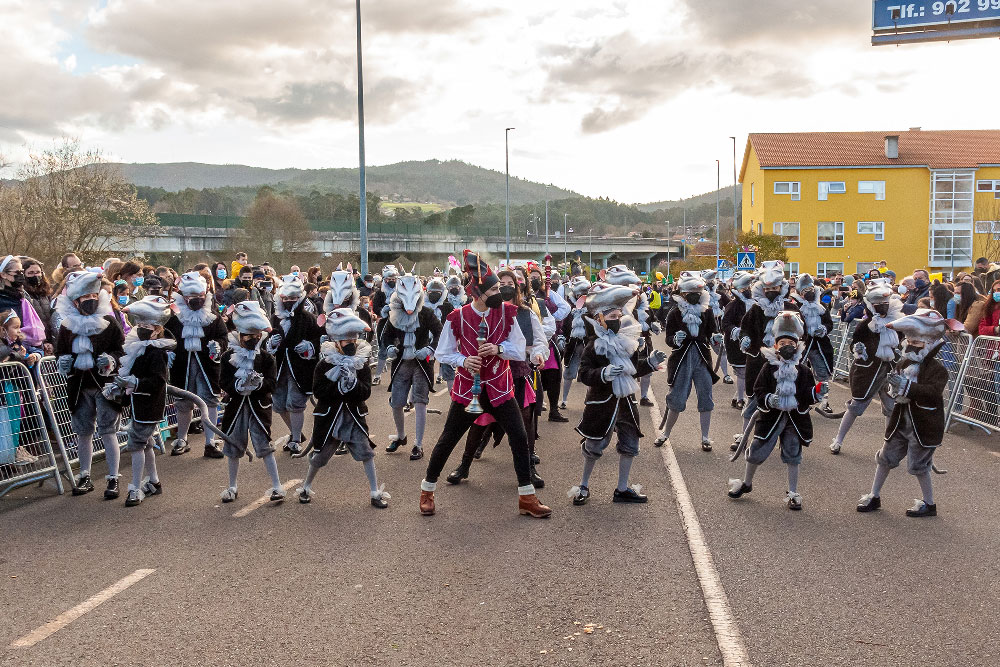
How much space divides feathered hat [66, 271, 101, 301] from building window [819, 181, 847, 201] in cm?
6373

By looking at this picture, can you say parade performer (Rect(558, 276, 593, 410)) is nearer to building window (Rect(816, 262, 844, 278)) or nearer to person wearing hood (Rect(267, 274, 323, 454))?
person wearing hood (Rect(267, 274, 323, 454))

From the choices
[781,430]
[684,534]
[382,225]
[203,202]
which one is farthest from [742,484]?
[203,202]

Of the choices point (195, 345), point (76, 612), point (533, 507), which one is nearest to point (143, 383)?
point (195, 345)

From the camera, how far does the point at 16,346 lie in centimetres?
848

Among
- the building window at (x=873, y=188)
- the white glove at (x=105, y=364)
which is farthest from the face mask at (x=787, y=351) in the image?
the building window at (x=873, y=188)

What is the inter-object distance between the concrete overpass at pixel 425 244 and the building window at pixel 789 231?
15.3m

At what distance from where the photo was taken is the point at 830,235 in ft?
213

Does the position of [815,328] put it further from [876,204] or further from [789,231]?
[876,204]

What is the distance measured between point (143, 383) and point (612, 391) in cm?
424

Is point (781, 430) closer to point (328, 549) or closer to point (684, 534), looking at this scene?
point (684, 534)

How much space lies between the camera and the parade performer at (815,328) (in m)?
11.3

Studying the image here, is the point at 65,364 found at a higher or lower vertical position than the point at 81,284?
lower

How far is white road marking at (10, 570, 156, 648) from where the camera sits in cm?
476

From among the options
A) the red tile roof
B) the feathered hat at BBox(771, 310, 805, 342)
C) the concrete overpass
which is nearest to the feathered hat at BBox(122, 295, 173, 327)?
the feathered hat at BBox(771, 310, 805, 342)
